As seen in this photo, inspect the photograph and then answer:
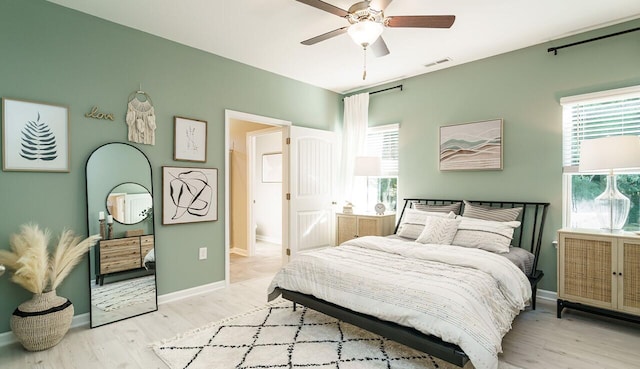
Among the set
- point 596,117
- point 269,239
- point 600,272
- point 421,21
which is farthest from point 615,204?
point 269,239

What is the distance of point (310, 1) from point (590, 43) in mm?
2858

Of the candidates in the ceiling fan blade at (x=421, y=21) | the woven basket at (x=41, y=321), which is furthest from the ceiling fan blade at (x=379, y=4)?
the woven basket at (x=41, y=321)

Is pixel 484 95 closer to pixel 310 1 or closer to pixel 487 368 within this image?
pixel 310 1

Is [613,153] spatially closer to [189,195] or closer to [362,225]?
[362,225]

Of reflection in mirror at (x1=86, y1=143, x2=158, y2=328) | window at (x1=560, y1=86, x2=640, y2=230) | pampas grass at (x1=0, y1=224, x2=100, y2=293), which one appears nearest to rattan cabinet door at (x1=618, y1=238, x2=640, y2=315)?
window at (x1=560, y1=86, x2=640, y2=230)

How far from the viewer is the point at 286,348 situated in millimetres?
2453

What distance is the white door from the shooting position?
4668mm

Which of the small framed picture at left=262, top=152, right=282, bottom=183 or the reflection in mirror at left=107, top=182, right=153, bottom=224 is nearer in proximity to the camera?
the reflection in mirror at left=107, top=182, right=153, bottom=224

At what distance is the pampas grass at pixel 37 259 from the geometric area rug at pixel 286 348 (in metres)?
0.97

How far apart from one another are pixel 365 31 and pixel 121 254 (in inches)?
113

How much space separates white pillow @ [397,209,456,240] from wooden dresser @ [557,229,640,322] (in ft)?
3.56

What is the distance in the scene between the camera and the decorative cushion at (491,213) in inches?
138

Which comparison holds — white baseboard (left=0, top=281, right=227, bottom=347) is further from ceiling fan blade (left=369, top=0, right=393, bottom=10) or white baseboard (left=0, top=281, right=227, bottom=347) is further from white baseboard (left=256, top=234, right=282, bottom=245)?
ceiling fan blade (left=369, top=0, right=393, bottom=10)

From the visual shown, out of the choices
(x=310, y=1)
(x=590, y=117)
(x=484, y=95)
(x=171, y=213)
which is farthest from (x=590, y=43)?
(x=171, y=213)
